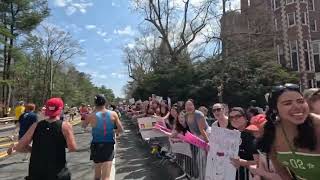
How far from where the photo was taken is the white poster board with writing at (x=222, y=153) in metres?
5.75

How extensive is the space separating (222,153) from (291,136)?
9.96 ft

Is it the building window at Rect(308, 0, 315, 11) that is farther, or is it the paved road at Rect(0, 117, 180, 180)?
the building window at Rect(308, 0, 315, 11)

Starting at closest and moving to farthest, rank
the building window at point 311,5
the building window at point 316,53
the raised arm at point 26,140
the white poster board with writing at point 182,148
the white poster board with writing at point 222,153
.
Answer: the raised arm at point 26,140, the white poster board with writing at point 222,153, the white poster board with writing at point 182,148, the building window at point 316,53, the building window at point 311,5

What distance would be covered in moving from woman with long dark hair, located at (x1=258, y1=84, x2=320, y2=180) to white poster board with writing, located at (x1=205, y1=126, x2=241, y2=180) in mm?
2417

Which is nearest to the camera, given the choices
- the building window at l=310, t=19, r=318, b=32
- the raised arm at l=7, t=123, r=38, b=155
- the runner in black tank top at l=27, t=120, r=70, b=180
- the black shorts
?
the runner in black tank top at l=27, t=120, r=70, b=180

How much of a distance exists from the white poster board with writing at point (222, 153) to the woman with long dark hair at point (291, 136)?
7.93 ft

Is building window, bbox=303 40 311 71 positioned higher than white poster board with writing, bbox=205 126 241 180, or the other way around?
building window, bbox=303 40 311 71

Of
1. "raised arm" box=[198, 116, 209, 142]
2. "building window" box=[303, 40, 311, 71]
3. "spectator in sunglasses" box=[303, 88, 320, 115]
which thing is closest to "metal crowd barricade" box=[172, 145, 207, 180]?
"raised arm" box=[198, 116, 209, 142]

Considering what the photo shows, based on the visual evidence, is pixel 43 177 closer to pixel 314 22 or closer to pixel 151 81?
pixel 151 81

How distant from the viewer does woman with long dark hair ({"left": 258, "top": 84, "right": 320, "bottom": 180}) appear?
2.93m

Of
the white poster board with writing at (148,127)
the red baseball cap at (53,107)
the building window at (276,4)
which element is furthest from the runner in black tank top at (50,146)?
the building window at (276,4)

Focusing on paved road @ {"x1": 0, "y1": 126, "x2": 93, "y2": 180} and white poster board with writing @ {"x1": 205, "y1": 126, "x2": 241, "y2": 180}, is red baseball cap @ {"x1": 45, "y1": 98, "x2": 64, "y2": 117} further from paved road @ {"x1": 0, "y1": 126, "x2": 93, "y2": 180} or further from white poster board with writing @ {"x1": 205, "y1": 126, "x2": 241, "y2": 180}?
paved road @ {"x1": 0, "y1": 126, "x2": 93, "y2": 180}

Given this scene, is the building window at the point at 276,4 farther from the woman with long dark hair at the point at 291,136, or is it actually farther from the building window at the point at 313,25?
the woman with long dark hair at the point at 291,136

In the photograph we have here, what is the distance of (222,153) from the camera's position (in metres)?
6.07
